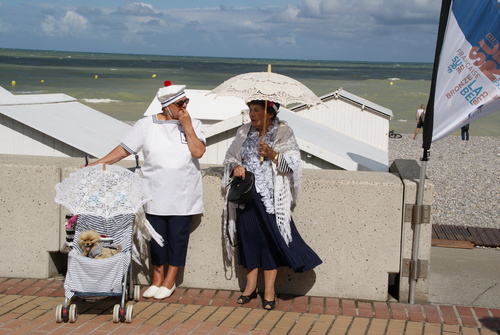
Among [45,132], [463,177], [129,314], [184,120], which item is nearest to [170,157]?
[184,120]

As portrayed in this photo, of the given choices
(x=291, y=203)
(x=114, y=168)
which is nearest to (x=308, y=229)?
(x=291, y=203)

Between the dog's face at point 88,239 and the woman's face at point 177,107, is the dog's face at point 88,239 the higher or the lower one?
the lower one

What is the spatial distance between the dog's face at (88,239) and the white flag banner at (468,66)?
2893mm

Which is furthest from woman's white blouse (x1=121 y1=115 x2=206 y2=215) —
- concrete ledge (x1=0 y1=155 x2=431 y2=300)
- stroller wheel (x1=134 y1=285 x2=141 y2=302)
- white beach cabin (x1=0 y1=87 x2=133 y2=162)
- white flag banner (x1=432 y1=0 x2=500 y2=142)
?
white beach cabin (x1=0 y1=87 x2=133 y2=162)

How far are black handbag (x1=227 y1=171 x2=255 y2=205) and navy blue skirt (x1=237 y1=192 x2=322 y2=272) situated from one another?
137mm

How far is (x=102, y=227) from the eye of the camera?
568 centimetres

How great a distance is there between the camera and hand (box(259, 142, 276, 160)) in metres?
5.70

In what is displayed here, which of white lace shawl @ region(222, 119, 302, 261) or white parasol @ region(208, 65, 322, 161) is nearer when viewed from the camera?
white parasol @ region(208, 65, 322, 161)

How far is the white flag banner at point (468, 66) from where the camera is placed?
5789mm

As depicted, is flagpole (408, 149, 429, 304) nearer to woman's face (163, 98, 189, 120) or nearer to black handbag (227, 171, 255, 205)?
black handbag (227, 171, 255, 205)

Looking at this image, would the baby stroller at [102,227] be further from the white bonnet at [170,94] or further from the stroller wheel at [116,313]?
the white bonnet at [170,94]

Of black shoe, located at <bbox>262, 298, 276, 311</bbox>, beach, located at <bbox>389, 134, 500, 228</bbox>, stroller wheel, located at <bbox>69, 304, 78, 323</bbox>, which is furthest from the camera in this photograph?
beach, located at <bbox>389, 134, 500, 228</bbox>

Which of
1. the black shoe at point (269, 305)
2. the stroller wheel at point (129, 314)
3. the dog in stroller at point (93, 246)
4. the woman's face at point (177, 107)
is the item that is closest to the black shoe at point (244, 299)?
the black shoe at point (269, 305)

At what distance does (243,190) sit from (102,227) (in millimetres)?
1165
